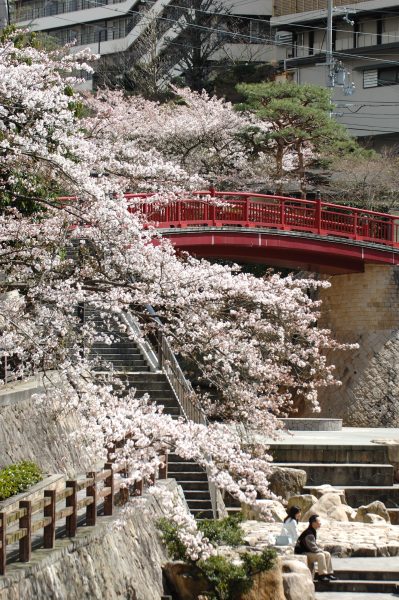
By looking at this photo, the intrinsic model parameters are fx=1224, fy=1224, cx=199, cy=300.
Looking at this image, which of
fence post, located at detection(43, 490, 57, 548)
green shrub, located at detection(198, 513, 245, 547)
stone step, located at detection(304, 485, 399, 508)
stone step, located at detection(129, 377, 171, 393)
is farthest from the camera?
stone step, located at detection(304, 485, 399, 508)

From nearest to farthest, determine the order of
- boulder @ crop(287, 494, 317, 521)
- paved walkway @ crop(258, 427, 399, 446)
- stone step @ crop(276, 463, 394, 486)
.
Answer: boulder @ crop(287, 494, 317, 521)
stone step @ crop(276, 463, 394, 486)
paved walkway @ crop(258, 427, 399, 446)

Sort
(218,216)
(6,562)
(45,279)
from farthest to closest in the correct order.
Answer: (218,216)
(45,279)
(6,562)

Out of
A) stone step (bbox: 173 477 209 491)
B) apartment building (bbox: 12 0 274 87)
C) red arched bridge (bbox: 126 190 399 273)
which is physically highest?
apartment building (bbox: 12 0 274 87)

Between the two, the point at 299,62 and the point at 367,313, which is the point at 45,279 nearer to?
the point at 367,313

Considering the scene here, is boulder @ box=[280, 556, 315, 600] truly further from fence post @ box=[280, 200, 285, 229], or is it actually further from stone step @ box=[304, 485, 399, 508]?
fence post @ box=[280, 200, 285, 229]

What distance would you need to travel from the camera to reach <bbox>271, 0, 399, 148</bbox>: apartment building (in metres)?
50.4

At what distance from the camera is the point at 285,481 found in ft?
80.7

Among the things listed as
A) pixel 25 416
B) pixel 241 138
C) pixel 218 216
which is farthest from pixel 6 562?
pixel 241 138

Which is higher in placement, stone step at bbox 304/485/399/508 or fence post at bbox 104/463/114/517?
fence post at bbox 104/463/114/517

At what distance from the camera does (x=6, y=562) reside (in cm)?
1234

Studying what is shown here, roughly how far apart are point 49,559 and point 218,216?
1970 centimetres

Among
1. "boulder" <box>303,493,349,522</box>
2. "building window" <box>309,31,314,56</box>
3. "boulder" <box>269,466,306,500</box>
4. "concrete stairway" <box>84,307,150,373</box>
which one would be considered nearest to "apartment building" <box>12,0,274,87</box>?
"building window" <box>309,31,314,56</box>

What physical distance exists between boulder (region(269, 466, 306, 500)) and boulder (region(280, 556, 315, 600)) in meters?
7.60

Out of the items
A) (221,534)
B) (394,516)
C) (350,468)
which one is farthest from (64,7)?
(221,534)
